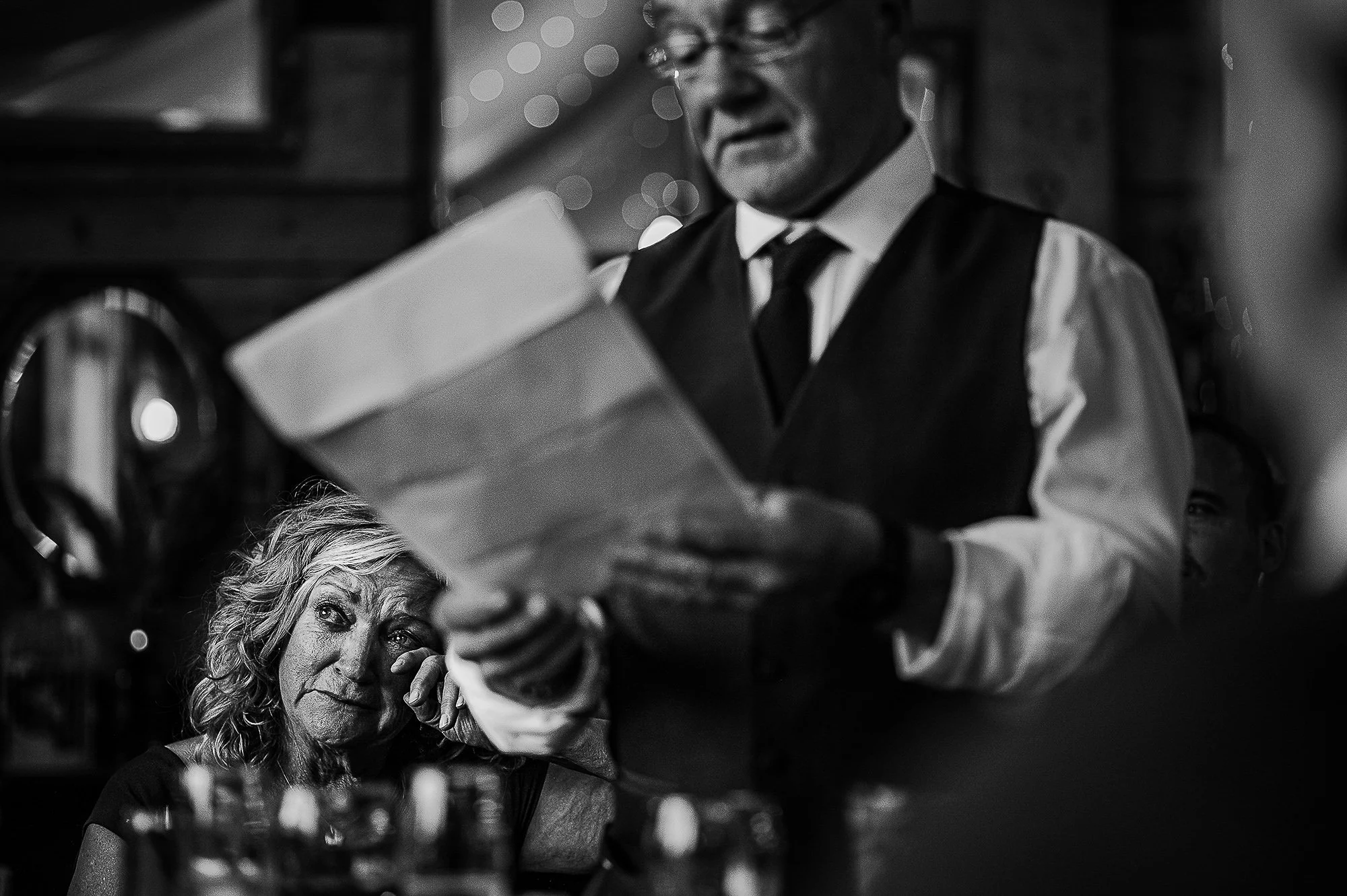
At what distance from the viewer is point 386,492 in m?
1.20

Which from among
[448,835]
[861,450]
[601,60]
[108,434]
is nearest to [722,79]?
[861,450]

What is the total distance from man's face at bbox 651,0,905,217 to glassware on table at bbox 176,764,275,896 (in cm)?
64

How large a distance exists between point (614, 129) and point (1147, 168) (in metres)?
1.39

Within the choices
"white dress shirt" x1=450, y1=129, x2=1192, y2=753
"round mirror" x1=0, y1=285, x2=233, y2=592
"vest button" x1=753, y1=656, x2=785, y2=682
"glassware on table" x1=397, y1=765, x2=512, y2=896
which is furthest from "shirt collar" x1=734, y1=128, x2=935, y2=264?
"round mirror" x1=0, y1=285, x2=233, y2=592

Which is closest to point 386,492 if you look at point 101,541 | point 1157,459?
point 1157,459

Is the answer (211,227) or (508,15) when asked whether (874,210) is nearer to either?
(508,15)

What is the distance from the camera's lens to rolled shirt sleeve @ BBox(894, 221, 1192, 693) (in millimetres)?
1284

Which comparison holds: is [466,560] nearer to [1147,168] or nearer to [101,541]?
[101,541]

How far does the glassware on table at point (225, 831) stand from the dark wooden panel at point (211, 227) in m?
3.39

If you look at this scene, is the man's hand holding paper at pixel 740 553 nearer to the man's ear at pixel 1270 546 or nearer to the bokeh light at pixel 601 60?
the man's ear at pixel 1270 546

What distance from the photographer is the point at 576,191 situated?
14.6 feet

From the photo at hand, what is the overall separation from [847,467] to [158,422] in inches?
129

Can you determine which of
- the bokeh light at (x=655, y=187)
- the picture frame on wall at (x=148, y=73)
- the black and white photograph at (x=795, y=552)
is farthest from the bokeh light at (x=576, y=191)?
the black and white photograph at (x=795, y=552)

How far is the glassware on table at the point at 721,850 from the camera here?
100 cm
